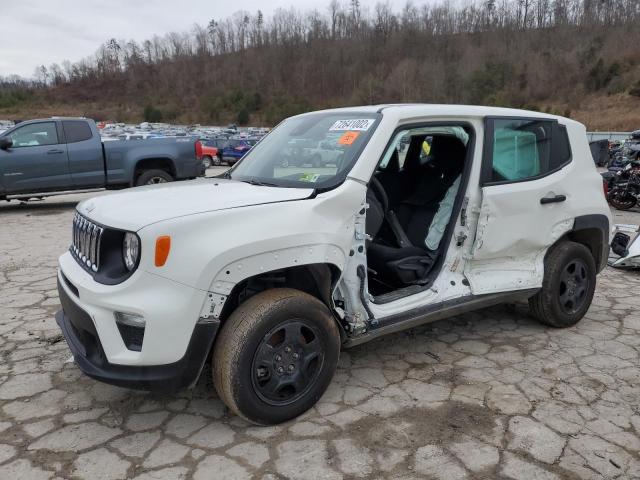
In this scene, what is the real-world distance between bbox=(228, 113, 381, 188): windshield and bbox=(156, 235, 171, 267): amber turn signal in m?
0.98

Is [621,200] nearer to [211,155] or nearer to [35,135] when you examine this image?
[35,135]

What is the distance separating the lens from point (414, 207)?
439cm

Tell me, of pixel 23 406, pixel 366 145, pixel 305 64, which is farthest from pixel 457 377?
pixel 305 64

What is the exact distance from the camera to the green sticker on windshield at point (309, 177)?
3.25m

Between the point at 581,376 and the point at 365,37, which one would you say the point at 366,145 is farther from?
the point at 365,37

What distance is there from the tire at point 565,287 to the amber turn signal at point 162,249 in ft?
9.97

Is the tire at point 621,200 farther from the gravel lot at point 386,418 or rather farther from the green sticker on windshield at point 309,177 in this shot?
the green sticker on windshield at point 309,177

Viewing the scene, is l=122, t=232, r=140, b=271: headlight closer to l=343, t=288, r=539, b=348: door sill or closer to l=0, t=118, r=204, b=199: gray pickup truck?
l=343, t=288, r=539, b=348: door sill

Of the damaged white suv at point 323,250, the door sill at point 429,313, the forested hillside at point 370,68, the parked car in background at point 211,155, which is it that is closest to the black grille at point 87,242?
the damaged white suv at point 323,250

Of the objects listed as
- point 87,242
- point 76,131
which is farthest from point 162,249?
point 76,131

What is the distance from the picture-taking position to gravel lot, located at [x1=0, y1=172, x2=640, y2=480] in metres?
2.67

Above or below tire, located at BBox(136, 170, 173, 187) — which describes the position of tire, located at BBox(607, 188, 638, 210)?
below

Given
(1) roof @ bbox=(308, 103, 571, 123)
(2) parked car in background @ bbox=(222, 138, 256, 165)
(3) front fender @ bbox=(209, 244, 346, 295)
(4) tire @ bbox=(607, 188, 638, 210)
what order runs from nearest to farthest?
(3) front fender @ bbox=(209, 244, 346, 295)
(1) roof @ bbox=(308, 103, 571, 123)
(4) tire @ bbox=(607, 188, 638, 210)
(2) parked car in background @ bbox=(222, 138, 256, 165)

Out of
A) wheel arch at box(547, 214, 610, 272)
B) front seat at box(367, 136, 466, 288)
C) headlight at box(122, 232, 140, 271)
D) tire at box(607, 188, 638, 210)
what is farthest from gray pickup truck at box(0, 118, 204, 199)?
tire at box(607, 188, 638, 210)
